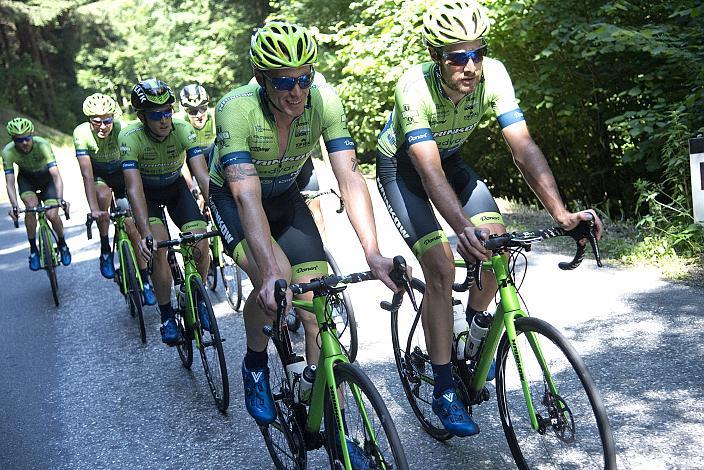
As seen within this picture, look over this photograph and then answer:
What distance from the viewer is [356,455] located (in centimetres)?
347

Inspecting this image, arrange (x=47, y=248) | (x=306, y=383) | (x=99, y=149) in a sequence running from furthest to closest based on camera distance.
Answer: (x=47, y=248), (x=99, y=149), (x=306, y=383)

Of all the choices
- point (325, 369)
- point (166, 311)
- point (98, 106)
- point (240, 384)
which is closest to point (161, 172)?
point (166, 311)

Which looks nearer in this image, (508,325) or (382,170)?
(508,325)

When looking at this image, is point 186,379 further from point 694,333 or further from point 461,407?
point 694,333

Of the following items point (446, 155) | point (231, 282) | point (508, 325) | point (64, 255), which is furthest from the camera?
point (64, 255)

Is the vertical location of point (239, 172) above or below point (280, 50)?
below

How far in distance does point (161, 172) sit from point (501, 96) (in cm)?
376

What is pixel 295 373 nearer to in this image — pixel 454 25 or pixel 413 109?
pixel 413 109

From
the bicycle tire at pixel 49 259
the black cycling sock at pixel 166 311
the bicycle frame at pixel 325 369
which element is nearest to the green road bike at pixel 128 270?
the black cycling sock at pixel 166 311

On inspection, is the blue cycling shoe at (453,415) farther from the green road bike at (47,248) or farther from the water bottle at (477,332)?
the green road bike at (47,248)

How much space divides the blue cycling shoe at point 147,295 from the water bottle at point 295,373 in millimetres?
4486

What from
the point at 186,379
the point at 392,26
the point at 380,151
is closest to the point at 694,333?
the point at 380,151

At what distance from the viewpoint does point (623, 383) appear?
17.0 ft

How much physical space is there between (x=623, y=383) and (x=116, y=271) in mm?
6336
